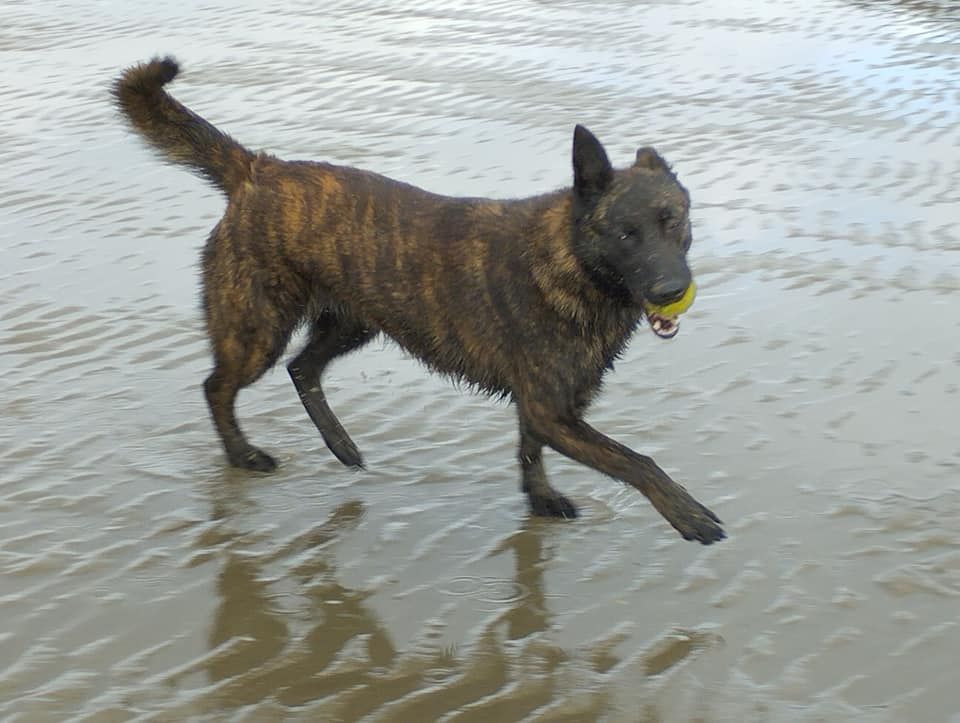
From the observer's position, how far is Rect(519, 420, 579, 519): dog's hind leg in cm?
483

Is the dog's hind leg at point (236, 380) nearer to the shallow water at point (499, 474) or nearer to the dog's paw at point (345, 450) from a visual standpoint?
the shallow water at point (499, 474)

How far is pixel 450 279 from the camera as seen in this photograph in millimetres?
4895

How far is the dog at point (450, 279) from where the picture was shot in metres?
4.48

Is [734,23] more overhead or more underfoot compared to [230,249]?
more underfoot

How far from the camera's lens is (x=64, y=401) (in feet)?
18.8

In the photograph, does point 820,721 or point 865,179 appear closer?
point 820,721

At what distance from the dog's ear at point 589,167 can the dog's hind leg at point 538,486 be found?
2.79ft

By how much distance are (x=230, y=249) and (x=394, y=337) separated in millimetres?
712

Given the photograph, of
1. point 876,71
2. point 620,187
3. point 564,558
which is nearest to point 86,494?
point 564,558

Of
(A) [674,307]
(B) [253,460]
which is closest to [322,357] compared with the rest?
(B) [253,460]

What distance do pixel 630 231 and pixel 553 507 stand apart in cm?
103

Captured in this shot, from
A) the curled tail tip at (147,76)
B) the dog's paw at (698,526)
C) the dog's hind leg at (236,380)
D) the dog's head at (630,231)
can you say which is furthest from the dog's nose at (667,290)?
the curled tail tip at (147,76)

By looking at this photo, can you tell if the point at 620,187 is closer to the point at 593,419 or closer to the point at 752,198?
the point at 593,419

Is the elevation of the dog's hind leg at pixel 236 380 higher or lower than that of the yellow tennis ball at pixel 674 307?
lower
